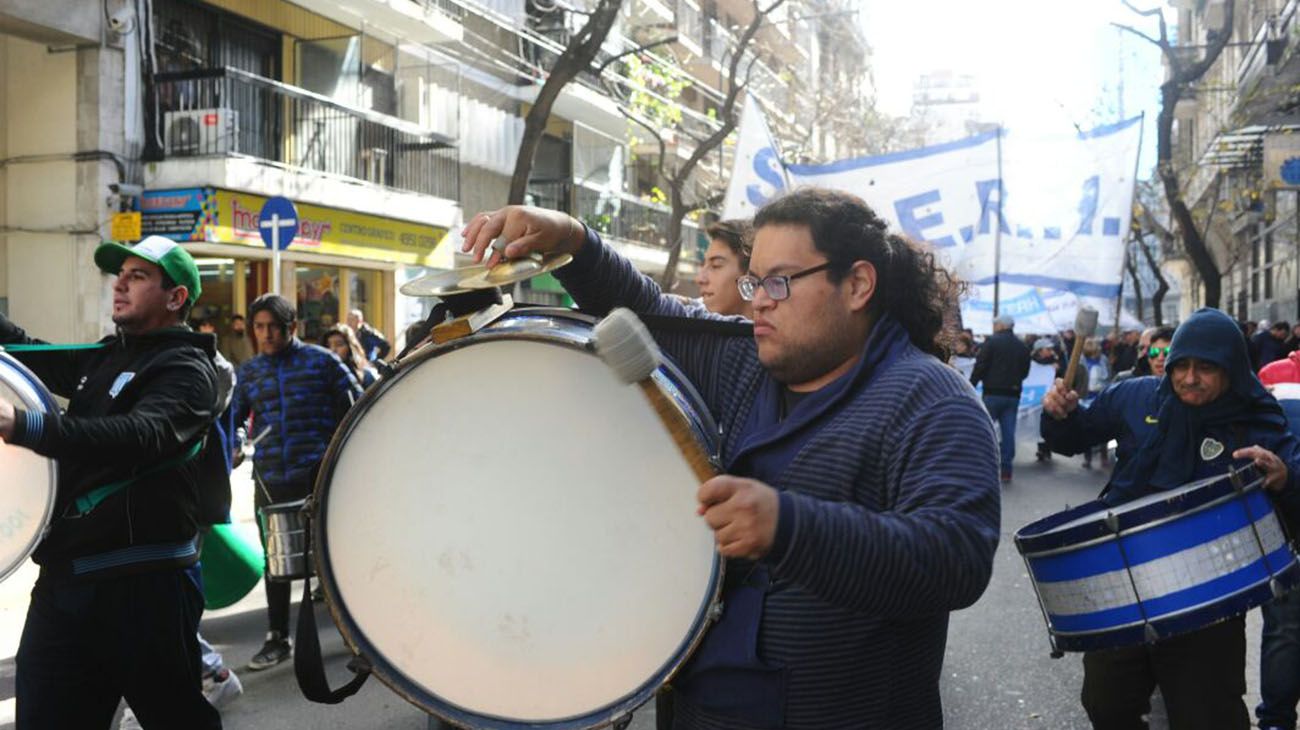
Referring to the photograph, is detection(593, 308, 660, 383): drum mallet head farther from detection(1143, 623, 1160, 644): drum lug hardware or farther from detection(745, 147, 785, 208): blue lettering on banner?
detection(745, 147, 785, 208): blue lettering on banner

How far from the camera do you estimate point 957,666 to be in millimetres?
6102

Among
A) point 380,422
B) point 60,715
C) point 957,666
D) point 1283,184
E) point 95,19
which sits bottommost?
point 957,666

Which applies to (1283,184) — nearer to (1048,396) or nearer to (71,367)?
(1048,396)

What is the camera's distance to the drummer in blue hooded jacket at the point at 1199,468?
3674mm

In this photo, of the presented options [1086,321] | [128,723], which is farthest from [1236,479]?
[128,723]

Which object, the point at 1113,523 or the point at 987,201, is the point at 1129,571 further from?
the point at 987,201

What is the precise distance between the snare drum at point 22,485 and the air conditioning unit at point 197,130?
13644mm

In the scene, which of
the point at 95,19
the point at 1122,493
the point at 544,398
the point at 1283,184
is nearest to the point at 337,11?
the point at 95,19

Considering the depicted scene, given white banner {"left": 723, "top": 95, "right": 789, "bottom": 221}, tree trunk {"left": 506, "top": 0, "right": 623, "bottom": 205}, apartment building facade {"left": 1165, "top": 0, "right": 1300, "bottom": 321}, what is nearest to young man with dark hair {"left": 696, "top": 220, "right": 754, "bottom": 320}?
white banner {"left": 723, "top": 95, "right": 789, "bottom": 221}

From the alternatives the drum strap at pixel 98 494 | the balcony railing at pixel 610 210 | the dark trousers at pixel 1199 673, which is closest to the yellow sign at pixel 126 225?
the balcony railing at pixel 610 210

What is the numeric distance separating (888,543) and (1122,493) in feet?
8.67

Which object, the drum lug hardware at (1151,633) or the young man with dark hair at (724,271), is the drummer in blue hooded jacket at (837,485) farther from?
the young man with dark hair at (724,271)

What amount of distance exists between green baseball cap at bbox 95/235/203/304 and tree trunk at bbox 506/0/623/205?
392 inches

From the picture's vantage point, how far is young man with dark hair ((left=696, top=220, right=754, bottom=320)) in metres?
4.79
